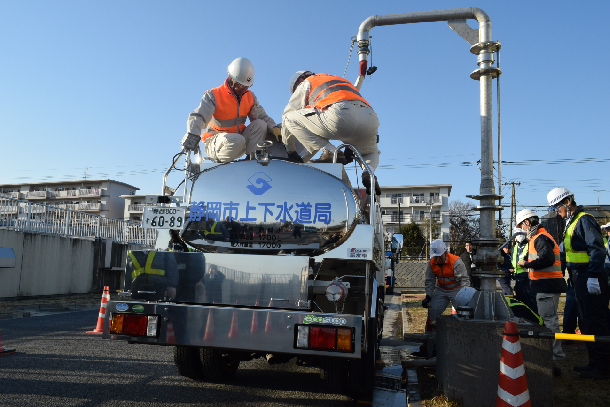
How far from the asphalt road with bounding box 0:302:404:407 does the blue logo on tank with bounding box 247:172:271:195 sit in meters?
1.89

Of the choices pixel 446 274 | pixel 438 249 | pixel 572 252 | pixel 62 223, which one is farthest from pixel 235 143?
pixel 62 223

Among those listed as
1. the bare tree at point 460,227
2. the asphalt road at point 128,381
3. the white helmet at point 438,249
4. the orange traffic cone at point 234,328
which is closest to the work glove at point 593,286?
the white helmet at point 438,249

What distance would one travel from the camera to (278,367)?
5988 millimetres

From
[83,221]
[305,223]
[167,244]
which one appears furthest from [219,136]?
[83,221]

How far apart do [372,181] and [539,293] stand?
3188 mm

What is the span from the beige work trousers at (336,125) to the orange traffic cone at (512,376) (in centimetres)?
239

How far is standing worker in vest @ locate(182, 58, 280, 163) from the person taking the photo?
5469 mm

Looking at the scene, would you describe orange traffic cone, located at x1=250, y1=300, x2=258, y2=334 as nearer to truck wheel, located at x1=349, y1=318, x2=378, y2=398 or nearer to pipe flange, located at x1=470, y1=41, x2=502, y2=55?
truck wheel, located at x1=349, y1=318, x2=378, y2=398

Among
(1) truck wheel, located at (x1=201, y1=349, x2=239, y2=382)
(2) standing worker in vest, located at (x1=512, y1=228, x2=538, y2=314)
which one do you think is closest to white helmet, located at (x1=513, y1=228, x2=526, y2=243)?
(2) standing worker in vest, located at (x1=512, y1=228, x2=538, y2=314)

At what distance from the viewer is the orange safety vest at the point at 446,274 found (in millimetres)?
7125

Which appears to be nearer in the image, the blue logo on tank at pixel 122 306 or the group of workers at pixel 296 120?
the blue logo on tank at pixel 122 306

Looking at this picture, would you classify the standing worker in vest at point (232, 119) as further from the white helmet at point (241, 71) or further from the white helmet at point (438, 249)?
the white helmet at point (438, 249)

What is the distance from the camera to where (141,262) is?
159 inches

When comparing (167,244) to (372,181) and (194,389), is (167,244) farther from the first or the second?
(372,181)
